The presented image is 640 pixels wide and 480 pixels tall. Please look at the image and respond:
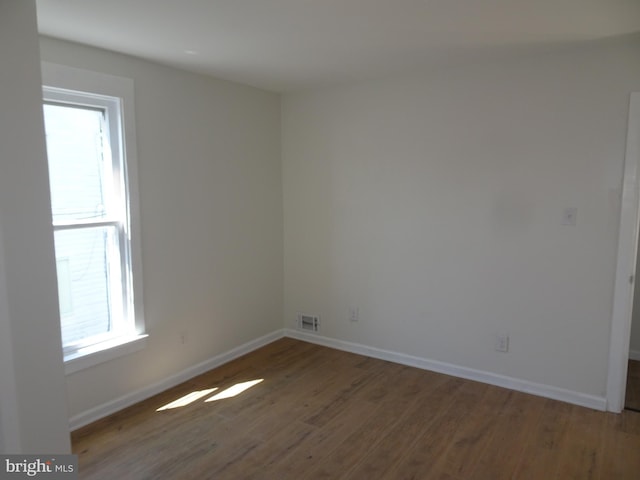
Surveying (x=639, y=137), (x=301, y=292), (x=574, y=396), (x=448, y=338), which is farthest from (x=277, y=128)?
(x=574, y=396)

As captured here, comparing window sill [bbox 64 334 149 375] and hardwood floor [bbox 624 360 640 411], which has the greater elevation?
window sill [bbox 64 334 149 375]

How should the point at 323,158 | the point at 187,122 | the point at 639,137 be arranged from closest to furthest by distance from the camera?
the point at 639,137 → the point at 187,122 → the point at 323,158

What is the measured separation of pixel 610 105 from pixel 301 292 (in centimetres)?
290

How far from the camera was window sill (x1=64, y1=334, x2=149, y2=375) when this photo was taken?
2.70m

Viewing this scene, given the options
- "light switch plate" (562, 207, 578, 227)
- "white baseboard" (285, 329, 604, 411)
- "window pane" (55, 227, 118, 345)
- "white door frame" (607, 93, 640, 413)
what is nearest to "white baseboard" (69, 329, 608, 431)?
"white baseboard" (285, 329, 604, 411)

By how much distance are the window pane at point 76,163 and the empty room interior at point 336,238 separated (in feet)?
0.10

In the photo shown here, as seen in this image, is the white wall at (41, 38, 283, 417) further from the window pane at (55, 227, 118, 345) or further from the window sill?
the window pane at (55, 227, 118, 345)

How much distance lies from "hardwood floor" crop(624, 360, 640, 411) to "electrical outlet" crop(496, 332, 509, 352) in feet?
2.71

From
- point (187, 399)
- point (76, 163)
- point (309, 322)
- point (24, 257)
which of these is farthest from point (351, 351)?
point (24, 257)

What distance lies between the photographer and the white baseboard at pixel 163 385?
282 cm

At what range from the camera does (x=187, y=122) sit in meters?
3.32

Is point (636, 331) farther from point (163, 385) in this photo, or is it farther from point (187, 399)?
point (163, 385)

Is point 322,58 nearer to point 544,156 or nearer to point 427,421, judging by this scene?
point 544,156

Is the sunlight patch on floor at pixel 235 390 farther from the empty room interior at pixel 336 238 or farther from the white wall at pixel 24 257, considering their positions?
the white wall at pixel 24 257
